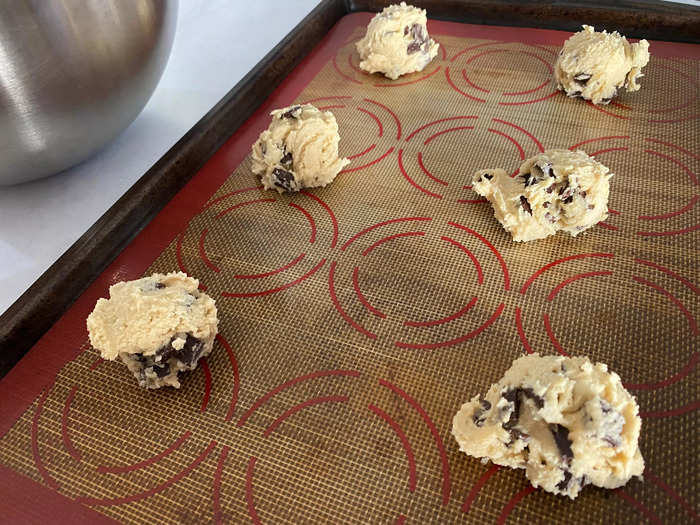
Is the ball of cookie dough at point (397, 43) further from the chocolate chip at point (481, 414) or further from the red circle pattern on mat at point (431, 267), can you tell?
the chocolate chip at point (481, 414)

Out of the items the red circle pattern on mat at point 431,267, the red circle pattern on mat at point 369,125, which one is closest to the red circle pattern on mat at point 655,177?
the red circle pattern on mat at point 431,267

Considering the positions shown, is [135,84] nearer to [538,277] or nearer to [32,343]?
[32,343]

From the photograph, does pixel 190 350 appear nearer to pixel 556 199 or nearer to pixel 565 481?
pixel 565 481

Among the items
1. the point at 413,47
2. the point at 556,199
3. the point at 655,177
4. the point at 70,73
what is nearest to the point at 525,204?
the point at 556,199

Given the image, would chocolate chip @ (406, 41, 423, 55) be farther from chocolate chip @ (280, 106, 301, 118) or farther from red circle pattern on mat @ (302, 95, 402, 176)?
chocolate chip @ (280, 106, 301, 118)

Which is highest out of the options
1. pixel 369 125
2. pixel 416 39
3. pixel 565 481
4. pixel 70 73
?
pixel 70 73

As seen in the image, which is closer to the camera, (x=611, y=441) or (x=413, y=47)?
(x=611, y=441)

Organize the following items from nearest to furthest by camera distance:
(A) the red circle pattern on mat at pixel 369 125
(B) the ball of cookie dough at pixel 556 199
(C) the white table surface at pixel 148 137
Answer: (B) the ball of cookie dough at pixel 556 199, (C) the white table surface at pixel 148 137, (A) the red circle pattern on mat at pixel 369 125
